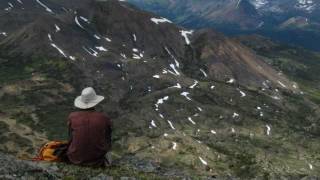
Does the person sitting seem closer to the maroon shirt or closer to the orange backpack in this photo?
the maroon shirt

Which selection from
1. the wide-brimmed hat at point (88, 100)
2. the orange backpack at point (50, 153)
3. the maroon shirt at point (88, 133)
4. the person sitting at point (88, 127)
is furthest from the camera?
the orange backpack at point (50, 153)

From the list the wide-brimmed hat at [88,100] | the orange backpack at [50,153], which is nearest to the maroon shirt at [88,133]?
the wide-brimmed hat at [88,100]

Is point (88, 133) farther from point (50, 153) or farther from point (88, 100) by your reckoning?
point (50, 153)

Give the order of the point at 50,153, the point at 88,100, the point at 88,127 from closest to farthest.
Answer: the point at 88,100
the point at 88,127
the point at 50,153

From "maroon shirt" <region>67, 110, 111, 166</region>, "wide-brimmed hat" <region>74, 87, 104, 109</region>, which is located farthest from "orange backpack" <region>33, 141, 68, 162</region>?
"wide-brimmed hat" <region>74, 87, 104, 109</region>

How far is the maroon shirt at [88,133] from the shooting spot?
2867 cm

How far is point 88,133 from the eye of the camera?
28.8 meters

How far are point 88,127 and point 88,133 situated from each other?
1.09 ft

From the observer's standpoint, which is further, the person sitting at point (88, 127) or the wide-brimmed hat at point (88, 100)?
the person sitting at point (88, 127)

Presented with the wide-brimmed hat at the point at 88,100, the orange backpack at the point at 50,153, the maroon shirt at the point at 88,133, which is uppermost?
the wide-brimmed hat at the point at 88,100

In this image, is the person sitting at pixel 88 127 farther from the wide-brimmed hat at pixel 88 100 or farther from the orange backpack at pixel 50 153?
the orange backpack at pixel 50 153

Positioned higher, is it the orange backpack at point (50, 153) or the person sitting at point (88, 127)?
the person sitting at point (88, 127)

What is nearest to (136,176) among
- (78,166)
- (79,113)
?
(78,166)

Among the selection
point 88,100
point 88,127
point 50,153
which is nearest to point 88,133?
point 88,127
